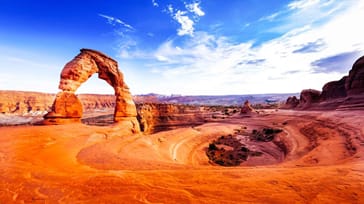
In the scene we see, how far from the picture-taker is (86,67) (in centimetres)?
1814

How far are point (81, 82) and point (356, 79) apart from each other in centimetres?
3161

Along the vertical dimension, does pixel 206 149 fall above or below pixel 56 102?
below

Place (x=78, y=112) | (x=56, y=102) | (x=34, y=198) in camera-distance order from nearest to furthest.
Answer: (x=34, y=198) → (x=56, y=102) → (x=78, y=112)

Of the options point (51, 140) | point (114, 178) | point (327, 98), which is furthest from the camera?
point (327, 98)

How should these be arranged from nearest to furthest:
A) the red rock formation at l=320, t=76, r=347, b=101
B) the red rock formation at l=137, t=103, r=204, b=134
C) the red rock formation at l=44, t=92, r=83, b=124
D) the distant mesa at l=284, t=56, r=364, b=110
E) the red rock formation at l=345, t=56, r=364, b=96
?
the red rock formation at l=44, t=92, r=83, b=124, the distant mesa at l=284, t=56, r=364, b=110, the red rock formation at l=345, t=56, r=364, b=96, the red rock formation at l=320, t=76, r=347, b=101, the red rock formation at l=137, t=103, r=204, b=134

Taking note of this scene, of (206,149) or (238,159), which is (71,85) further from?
(238,159)

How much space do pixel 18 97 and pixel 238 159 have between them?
108795 mm

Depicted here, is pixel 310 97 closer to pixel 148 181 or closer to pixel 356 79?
pixel 356 79

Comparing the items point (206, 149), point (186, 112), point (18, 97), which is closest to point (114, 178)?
point (206, 149)

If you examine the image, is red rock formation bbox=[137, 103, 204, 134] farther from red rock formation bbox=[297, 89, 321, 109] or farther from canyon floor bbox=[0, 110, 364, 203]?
canyon floor bbox=[0, 110, 364, 203]

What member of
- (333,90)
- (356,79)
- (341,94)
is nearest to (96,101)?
(333,90)

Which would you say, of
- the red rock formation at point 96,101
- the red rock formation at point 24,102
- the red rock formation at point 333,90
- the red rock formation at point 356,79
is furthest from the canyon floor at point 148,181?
the red rock formation at point 96,101

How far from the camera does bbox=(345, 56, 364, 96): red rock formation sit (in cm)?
2186

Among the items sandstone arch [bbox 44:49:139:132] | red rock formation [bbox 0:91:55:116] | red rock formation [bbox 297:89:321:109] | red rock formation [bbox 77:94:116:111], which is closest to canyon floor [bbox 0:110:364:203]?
sandstone arch [bbox 44:49:139:132]
